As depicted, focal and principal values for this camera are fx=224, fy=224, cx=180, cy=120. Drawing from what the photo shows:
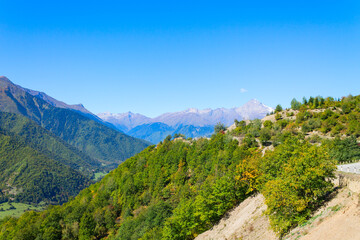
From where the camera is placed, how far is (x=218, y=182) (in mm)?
51250

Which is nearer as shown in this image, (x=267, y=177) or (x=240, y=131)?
(x=267, y=177)

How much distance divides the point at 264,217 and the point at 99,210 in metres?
88.7

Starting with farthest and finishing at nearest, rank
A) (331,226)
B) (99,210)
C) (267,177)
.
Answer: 1. (99,210)
2. (267,177)
3. (331,226)

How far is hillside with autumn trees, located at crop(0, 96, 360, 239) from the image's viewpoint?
2928 cm

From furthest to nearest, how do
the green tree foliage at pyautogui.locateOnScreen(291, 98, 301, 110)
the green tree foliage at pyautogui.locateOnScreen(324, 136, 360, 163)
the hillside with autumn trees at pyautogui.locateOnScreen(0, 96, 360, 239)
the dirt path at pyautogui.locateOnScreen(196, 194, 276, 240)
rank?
the green tree foliage at pyautogui.locateOnScreen(291, 98, 301, 110) < the green tree foliage at pyautogui.locateOnScreen(324, 136, 360, 163) < the dirt path at pyautogui.locateOnScreen(196, 194, 276, 240) < the hillside with autumn trees at pyautogui.locateOnScreen(0, 96, 360, 239)

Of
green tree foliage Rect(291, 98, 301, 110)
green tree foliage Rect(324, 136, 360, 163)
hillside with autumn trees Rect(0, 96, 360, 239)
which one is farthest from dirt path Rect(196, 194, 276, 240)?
green tree foliage Rect(291, 98, 301, 110)

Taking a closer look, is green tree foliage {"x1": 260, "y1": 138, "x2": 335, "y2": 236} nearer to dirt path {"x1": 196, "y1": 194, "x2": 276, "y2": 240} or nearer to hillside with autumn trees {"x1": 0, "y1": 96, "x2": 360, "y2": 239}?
hillside with autumn trees {"x1": 0, "y1": 96, "x2": 360, "y2": 239}

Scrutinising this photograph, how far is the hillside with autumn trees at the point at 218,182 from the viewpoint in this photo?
29.3 metres

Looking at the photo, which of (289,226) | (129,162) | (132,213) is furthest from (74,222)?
(289,226)

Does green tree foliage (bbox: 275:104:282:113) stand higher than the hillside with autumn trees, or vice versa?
green tree foliage (bbox: 275:104:282:113)

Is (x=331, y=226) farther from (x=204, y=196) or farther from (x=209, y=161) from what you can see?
(x=209, y=161)

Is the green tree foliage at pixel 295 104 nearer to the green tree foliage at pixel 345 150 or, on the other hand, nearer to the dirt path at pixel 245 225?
the green tree foliage at pixel 345 150

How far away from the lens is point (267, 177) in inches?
1683

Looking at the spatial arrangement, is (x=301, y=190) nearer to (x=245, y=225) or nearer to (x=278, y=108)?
(x=245, y=225)
